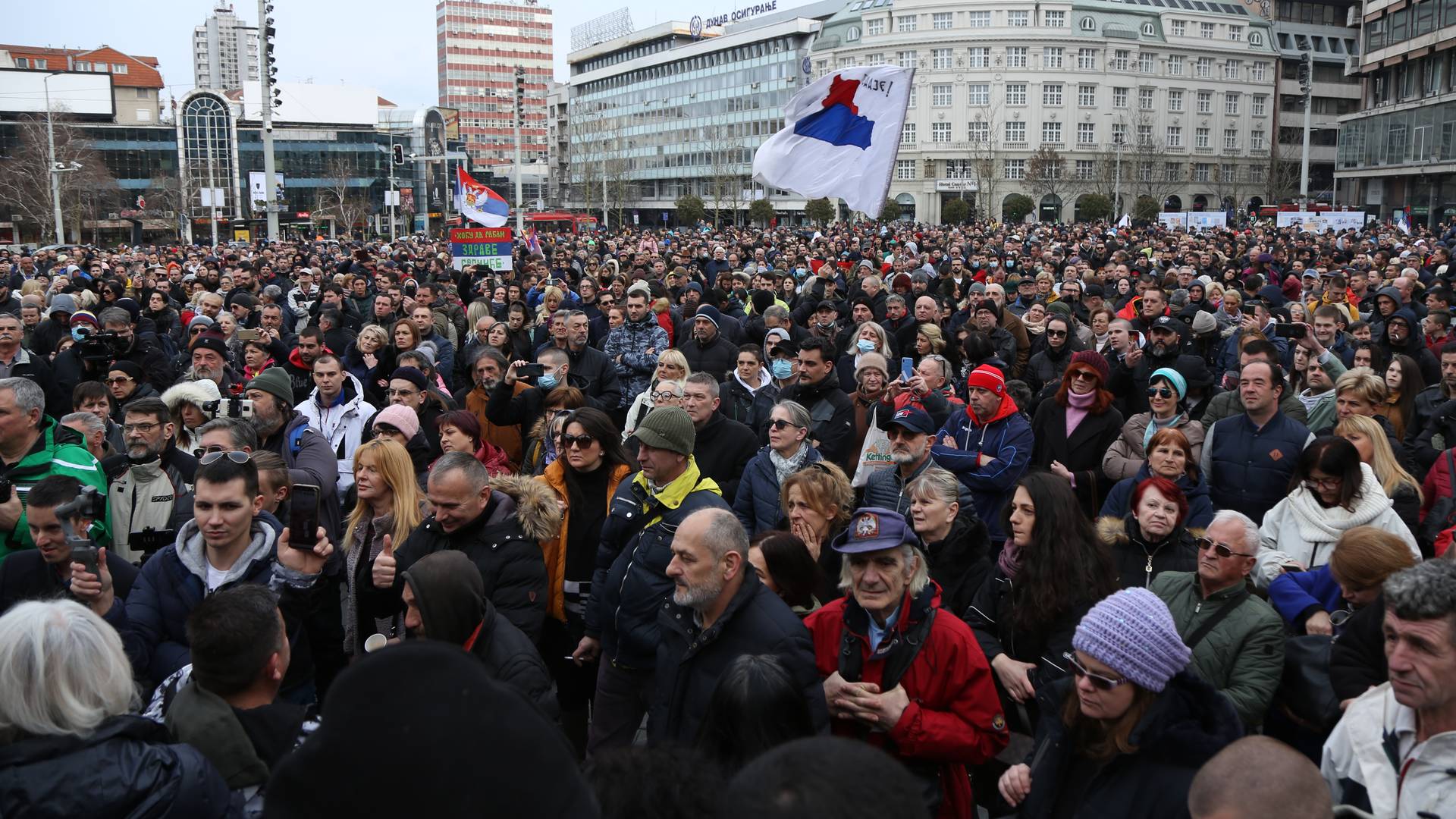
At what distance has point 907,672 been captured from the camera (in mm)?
3572

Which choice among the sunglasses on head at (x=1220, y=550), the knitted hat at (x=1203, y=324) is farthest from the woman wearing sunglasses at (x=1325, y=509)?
the knitted hat at (x=1203, y=324)

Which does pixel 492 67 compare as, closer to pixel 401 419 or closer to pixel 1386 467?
pixel 401 419

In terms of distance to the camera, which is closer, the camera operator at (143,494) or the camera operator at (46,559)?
the camera operator at (46,559)

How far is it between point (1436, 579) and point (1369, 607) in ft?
2.29

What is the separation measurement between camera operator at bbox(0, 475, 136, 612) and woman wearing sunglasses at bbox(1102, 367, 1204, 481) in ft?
16.7

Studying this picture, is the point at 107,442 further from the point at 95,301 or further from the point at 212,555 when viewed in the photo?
the point at 95,301

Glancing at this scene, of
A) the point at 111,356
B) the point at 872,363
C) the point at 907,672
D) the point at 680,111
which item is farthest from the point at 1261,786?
the point at 680,111

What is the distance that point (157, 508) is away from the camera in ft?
17.2

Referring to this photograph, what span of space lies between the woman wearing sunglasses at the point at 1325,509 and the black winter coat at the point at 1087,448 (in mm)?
1626

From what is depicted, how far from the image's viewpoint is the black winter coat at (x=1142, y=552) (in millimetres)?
4656

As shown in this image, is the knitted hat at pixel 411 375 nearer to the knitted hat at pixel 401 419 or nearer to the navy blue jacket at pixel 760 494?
the knitted hat at pixel 401 419

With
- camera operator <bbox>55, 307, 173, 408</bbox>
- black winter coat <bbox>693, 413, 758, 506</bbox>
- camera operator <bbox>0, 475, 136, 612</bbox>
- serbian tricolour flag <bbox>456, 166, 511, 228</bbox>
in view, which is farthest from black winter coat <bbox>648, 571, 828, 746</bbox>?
serbian tricolour flag <bbox>456, 166, 511, 228</bbox>

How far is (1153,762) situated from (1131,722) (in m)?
0.12

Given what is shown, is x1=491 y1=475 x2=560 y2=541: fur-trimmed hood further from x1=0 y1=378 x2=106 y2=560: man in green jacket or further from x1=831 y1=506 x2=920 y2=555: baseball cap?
x1=0 y1=378 x2=106 y2=560: man in green jacket
